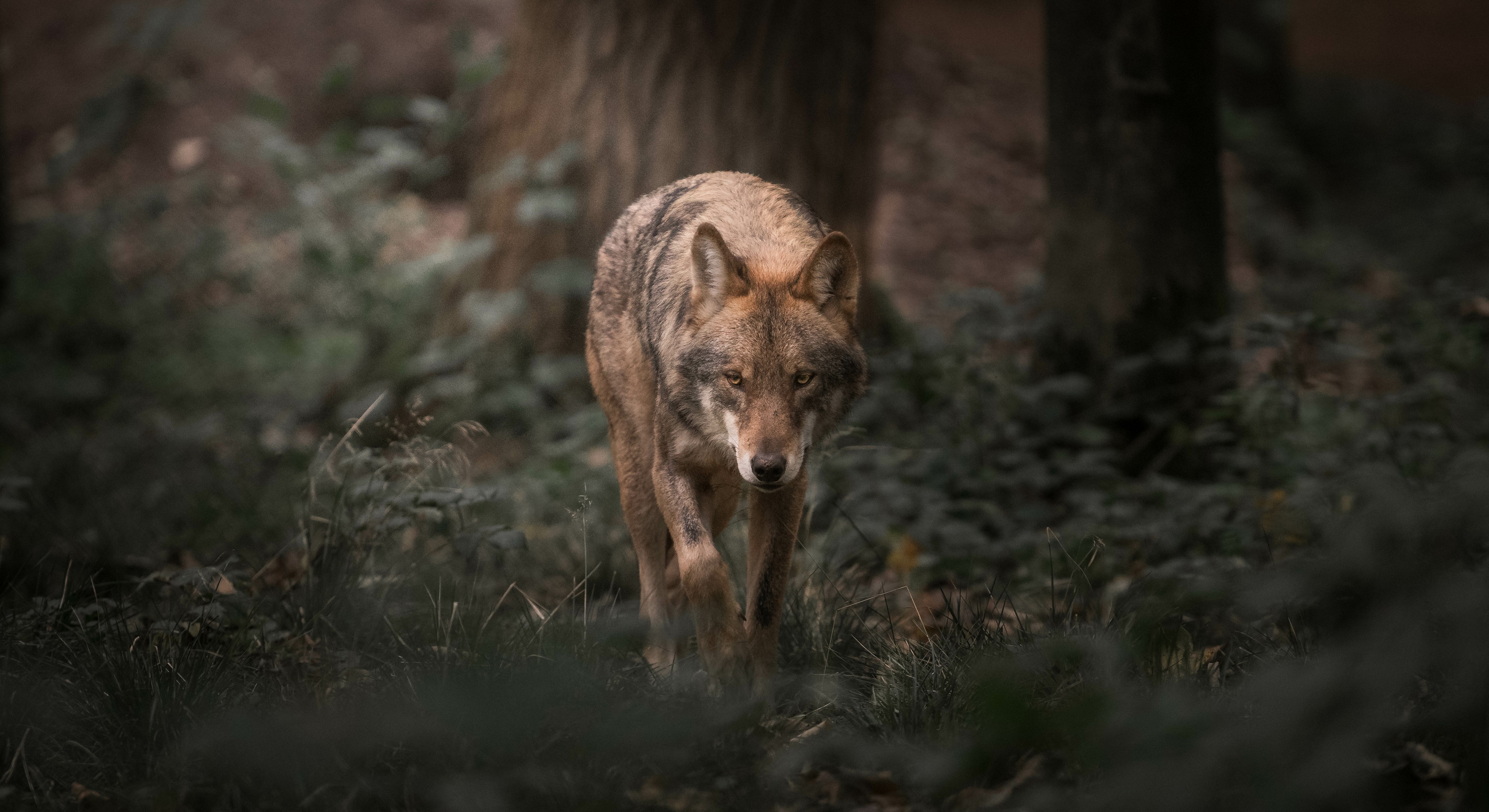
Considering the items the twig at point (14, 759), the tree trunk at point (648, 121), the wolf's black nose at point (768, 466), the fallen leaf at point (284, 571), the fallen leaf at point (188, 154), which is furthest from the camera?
the fallen leaf at point (188, 154)

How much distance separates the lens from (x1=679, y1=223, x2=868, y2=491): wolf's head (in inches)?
145

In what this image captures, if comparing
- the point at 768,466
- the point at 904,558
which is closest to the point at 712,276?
the point at 768,466

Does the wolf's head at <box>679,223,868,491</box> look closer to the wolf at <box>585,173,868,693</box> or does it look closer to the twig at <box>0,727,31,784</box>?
the wolf at <box>585,173,868,693</box>

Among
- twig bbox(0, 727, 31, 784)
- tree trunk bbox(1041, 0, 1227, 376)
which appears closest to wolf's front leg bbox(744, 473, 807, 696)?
twig bbox(0, 727, 31, 784)

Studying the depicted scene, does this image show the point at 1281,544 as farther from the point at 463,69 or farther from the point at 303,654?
the point at 463,69

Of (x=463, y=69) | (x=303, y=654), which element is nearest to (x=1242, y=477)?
(x=303, y=654)

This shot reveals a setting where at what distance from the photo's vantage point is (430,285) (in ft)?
25.2

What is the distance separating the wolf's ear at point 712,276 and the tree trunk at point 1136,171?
2898 millimetres

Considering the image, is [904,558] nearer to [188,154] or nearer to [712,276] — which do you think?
[712,276]

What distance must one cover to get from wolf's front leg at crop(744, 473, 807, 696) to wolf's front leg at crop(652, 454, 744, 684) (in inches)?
2.6

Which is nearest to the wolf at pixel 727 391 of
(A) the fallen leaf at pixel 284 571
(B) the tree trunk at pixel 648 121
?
(A) the fallen leaf at pixel 284 571

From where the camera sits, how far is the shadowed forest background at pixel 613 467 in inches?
109

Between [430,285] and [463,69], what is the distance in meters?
1.96

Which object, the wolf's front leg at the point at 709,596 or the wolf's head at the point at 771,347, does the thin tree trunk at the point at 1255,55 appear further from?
the wolf's front leg at the point at 709,596
